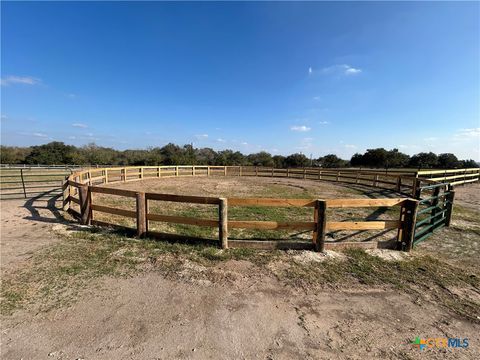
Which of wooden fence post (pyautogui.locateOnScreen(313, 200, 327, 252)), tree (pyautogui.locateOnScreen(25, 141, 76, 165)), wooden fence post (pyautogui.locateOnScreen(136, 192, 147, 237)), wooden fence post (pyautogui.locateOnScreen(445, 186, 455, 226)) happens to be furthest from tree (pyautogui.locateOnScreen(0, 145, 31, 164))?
wooden fence post (pyautogui.locateOnScreen(445, 186, 455, 226))

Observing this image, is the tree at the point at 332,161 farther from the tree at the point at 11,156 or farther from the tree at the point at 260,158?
the tree at the point at 11,156

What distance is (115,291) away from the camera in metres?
3.19

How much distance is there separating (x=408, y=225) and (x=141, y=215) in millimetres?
5677

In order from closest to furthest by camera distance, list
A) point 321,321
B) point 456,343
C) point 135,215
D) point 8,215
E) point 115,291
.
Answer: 1. point 456,343
2. point 321,321
3. point 115,291
4. point 135,215
5. point 8,215

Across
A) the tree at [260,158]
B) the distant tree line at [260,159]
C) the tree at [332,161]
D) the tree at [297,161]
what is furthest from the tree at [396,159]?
the tree at [260,158]

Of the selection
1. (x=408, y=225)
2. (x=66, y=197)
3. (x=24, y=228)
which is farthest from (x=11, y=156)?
(x=408, y=225)

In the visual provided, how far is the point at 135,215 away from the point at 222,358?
12.4 ft

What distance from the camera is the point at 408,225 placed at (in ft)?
15.4

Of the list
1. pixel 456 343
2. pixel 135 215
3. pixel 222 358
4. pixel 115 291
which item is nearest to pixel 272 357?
pixel 222 358

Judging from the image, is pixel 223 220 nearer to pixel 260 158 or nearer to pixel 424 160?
pixel 260 158

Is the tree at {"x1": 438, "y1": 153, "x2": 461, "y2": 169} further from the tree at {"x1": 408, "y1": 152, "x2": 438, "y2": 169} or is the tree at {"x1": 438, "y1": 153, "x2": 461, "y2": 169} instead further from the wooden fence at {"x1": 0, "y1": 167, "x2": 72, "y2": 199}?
the wooden fence at {"x1": 0, "y1": 167, "x2": 72, "y2": 199}

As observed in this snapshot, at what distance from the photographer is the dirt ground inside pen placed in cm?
227

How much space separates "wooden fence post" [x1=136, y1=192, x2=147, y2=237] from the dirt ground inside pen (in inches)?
30.6

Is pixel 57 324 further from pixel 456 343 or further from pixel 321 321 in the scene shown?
pixel 456 343
